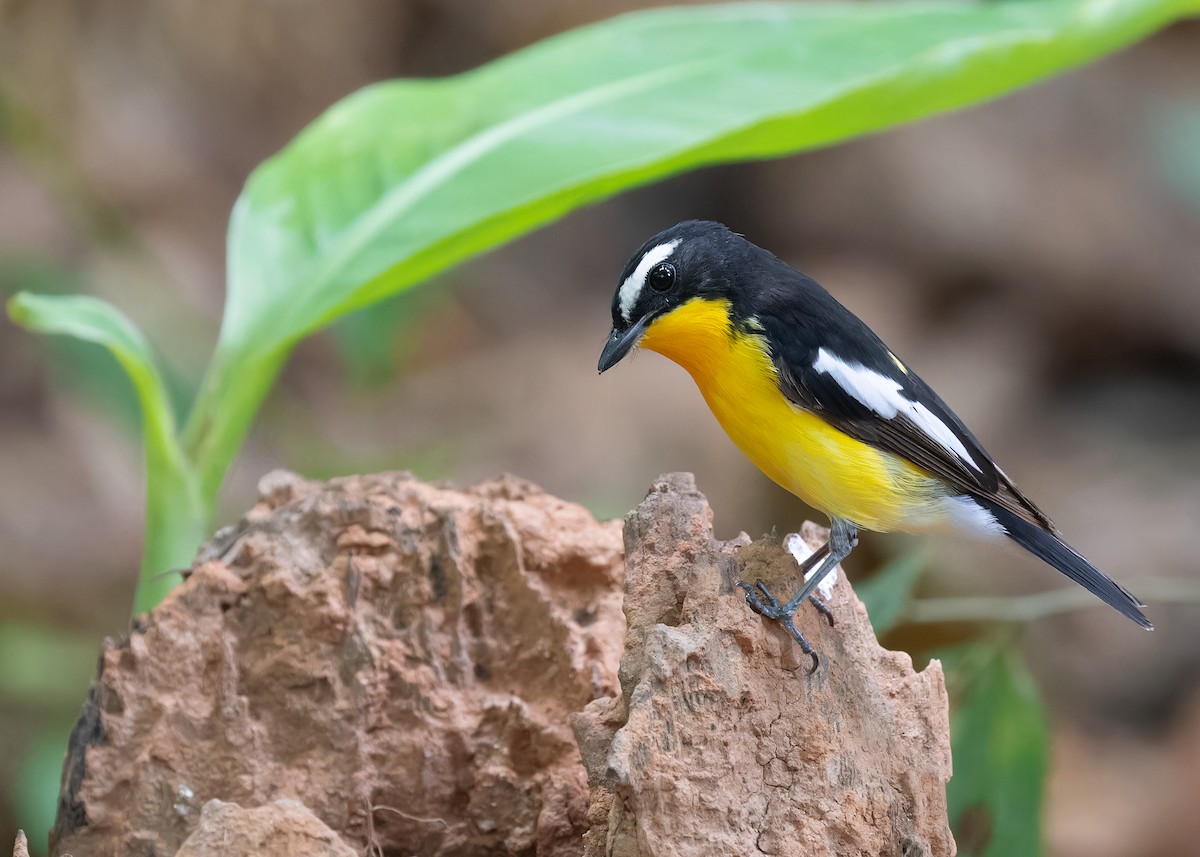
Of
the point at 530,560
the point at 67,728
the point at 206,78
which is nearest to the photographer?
the point at 530,560

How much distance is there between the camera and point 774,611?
78.8 inches

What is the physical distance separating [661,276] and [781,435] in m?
0.37

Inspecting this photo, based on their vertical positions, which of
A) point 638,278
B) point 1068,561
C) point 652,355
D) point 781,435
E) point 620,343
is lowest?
point 1068,561

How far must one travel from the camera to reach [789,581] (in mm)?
2088

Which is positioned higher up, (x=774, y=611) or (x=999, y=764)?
(x=774, y=611)

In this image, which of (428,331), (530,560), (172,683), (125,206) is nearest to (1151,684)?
(428,331)

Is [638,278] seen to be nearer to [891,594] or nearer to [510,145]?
[510,145]

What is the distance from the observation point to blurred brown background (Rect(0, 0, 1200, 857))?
6.86 meters

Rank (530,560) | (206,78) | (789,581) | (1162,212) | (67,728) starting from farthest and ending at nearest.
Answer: (206,78) < (1162,212) < (67,728) < (530,560) < (789,581)

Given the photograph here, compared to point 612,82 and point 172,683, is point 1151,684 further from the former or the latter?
point 172,683

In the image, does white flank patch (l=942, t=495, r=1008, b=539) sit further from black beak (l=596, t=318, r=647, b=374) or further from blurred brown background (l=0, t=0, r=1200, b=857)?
blurred brown background (l=0, t=0, r=1200, b=857)

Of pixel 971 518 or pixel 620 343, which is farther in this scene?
pixel 971 518

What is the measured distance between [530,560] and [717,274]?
0.66 m

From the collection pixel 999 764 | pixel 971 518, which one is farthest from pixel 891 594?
pixel 971 518
